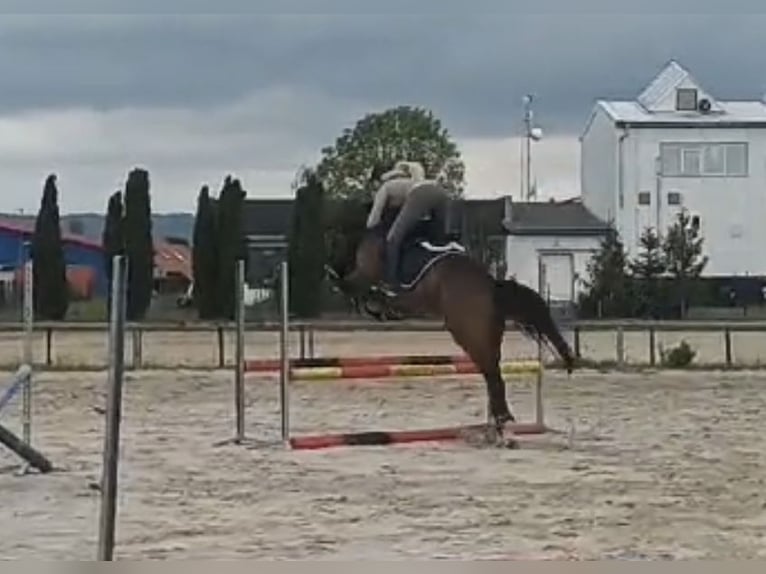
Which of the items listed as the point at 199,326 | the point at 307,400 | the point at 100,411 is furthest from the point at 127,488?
the point at 199,326

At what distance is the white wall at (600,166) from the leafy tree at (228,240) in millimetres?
12985

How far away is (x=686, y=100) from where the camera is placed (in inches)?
1480

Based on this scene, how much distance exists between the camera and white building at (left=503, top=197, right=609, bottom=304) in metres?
33.2

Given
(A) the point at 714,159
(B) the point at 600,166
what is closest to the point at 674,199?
(A) the point at 714,159

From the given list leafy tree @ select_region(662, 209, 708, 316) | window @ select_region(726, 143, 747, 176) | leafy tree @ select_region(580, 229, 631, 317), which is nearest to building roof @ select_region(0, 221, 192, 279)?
leafy tree @ select_region(580, 229, 631, 317)

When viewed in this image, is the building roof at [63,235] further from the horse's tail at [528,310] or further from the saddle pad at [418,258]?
the horse's tail at [528,310]

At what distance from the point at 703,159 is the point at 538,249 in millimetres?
5448

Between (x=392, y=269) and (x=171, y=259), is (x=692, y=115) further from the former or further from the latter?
(x=392, y=269)

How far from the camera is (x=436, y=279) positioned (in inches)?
413

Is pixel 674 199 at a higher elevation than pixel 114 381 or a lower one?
higher

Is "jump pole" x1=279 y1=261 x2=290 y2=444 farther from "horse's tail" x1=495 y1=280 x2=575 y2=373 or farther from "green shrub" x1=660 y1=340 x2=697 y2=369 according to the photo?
"green shrub" x1=660 y1=340 x2=697 y2=369

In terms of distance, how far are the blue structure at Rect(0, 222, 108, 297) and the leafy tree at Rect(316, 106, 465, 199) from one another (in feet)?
15.3

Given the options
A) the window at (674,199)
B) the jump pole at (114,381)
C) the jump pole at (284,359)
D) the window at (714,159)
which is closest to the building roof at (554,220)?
the window at (674,199)

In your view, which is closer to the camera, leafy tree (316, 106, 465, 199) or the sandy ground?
the sandy ground
